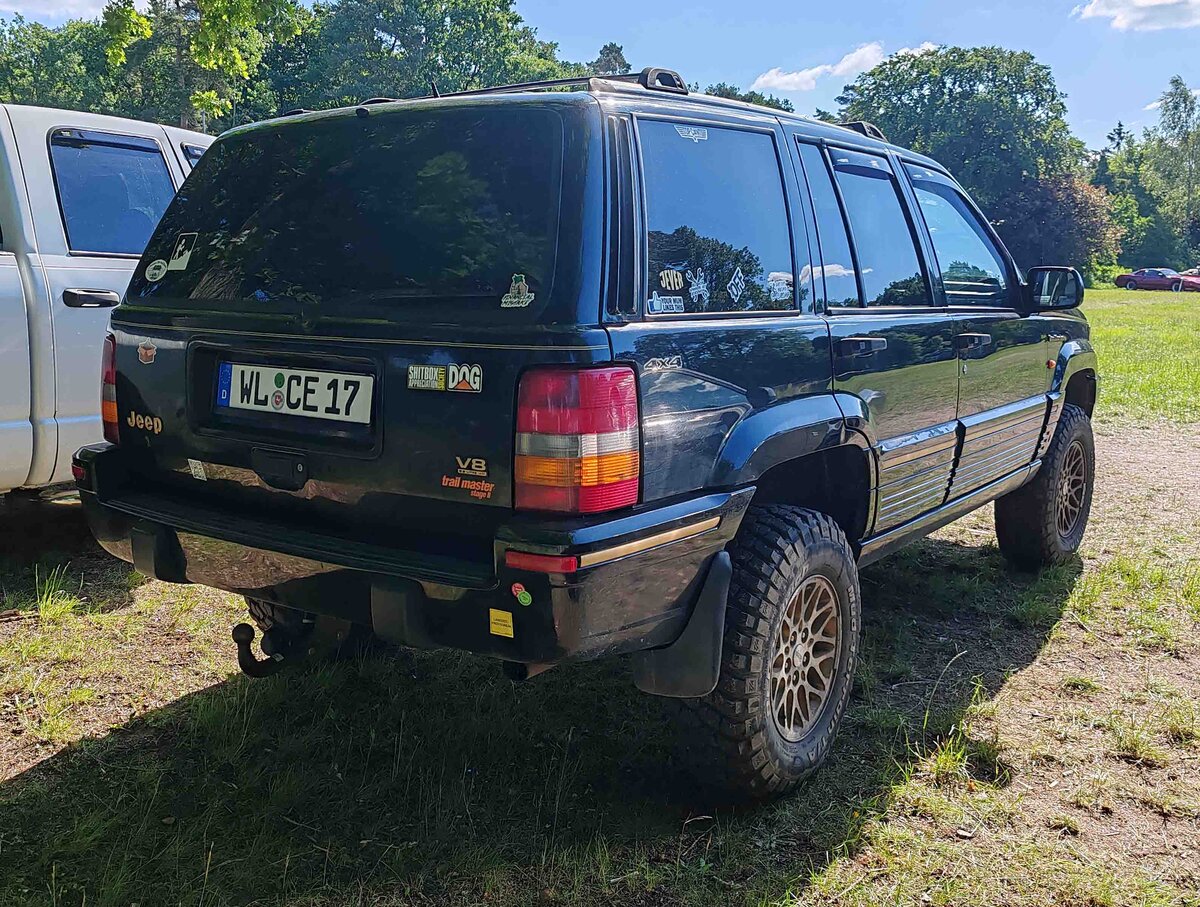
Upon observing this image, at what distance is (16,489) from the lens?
15.0 ft

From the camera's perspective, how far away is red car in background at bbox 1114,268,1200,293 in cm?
4691

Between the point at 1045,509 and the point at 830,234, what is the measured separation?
95.6 inches

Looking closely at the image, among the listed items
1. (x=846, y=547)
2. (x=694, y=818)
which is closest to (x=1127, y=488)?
(x=846, y=547)

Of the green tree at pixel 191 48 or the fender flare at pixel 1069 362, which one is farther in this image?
the green tree at pixel 191 48

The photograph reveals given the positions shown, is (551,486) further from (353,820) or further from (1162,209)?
(1162,209)

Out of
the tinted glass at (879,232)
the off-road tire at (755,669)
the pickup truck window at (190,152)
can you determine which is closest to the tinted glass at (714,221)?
the tinted glass at (879,232)

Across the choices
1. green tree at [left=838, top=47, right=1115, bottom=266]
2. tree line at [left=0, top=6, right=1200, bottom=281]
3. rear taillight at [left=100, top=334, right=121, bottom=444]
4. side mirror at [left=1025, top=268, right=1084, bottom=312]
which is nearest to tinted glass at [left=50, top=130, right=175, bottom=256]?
rear taillight at [left=100, top=334, right=121, bottom=444]

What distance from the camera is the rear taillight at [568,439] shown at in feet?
7.39

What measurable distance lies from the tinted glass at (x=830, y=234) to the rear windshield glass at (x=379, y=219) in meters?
1.14

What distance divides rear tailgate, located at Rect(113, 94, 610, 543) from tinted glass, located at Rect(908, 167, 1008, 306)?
2117 millimetres

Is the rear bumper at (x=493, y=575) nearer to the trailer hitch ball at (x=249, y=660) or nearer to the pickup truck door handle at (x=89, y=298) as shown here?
the trailer hitch ball at (x=249, y=660)

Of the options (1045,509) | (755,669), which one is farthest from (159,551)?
(1045,509)

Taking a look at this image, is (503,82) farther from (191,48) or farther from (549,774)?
(549,774)

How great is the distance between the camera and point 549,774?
3068 mm
